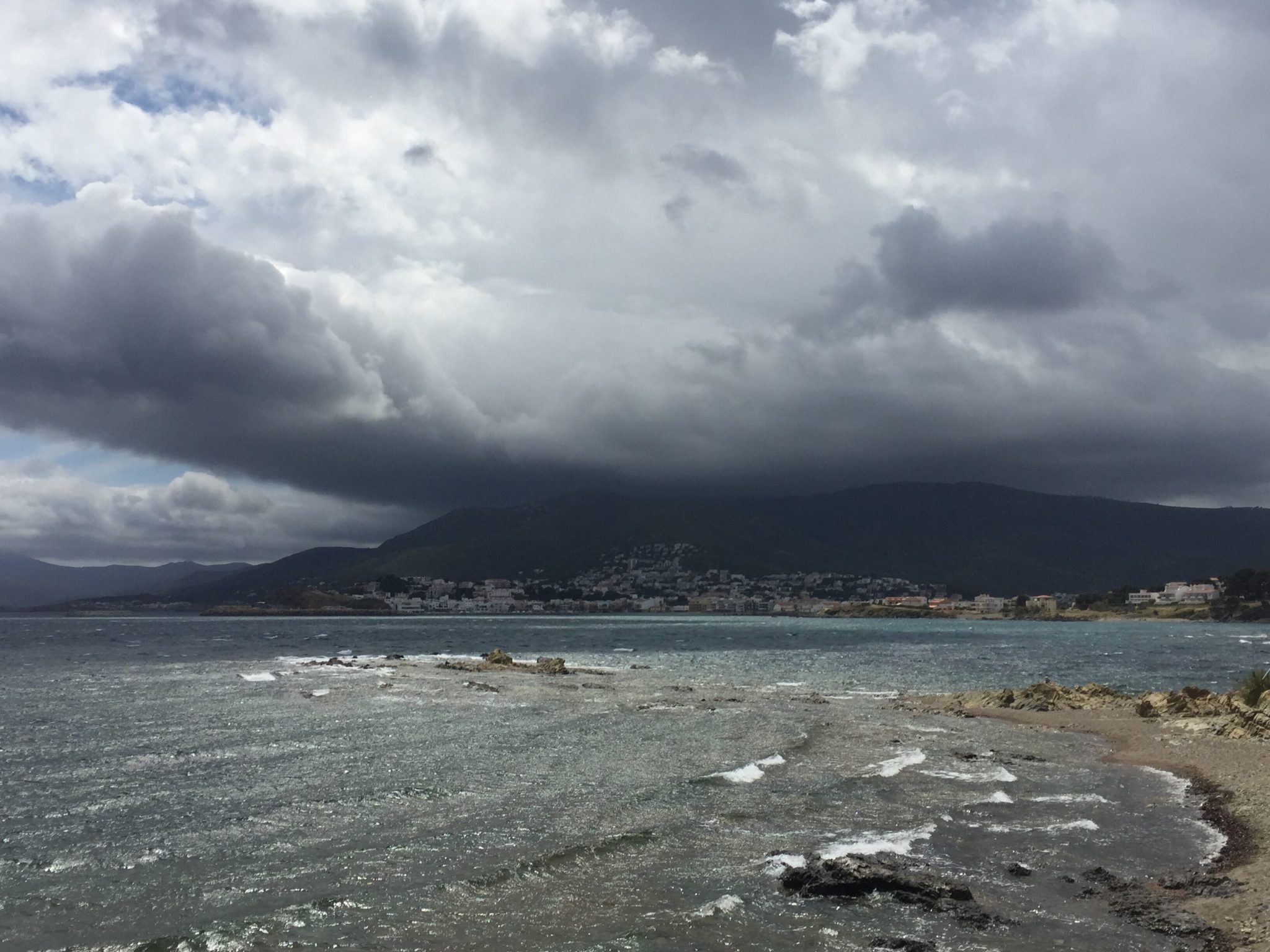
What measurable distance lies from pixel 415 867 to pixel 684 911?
19.9ft

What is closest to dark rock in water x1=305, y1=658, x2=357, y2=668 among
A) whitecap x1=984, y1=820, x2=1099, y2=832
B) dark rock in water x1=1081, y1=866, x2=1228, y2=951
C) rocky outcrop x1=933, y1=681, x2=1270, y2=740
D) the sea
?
the sea

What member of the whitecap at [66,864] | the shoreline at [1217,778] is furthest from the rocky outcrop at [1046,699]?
the whitecap at [66,864]

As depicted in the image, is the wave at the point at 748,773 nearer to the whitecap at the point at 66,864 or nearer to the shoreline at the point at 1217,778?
the shoreline at the point at 1217,778

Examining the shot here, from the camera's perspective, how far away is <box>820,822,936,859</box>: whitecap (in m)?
18.6

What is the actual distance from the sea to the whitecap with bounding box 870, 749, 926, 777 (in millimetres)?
179

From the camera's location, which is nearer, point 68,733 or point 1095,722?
point 68,733

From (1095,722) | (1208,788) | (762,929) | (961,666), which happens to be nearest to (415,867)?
(762,929)

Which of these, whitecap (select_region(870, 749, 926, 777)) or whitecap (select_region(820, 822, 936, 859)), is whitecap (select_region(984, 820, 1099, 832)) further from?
whitecap (select_region(870, 749, 926, 777))

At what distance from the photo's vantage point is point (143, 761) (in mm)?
30344

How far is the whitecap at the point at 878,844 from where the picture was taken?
18.6 metres

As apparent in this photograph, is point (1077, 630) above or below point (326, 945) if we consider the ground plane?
below

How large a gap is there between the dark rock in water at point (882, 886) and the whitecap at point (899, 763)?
12.0 meters

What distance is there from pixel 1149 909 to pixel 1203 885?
2.00 metres

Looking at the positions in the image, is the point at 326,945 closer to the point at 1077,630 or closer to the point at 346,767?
the point at 346,767
